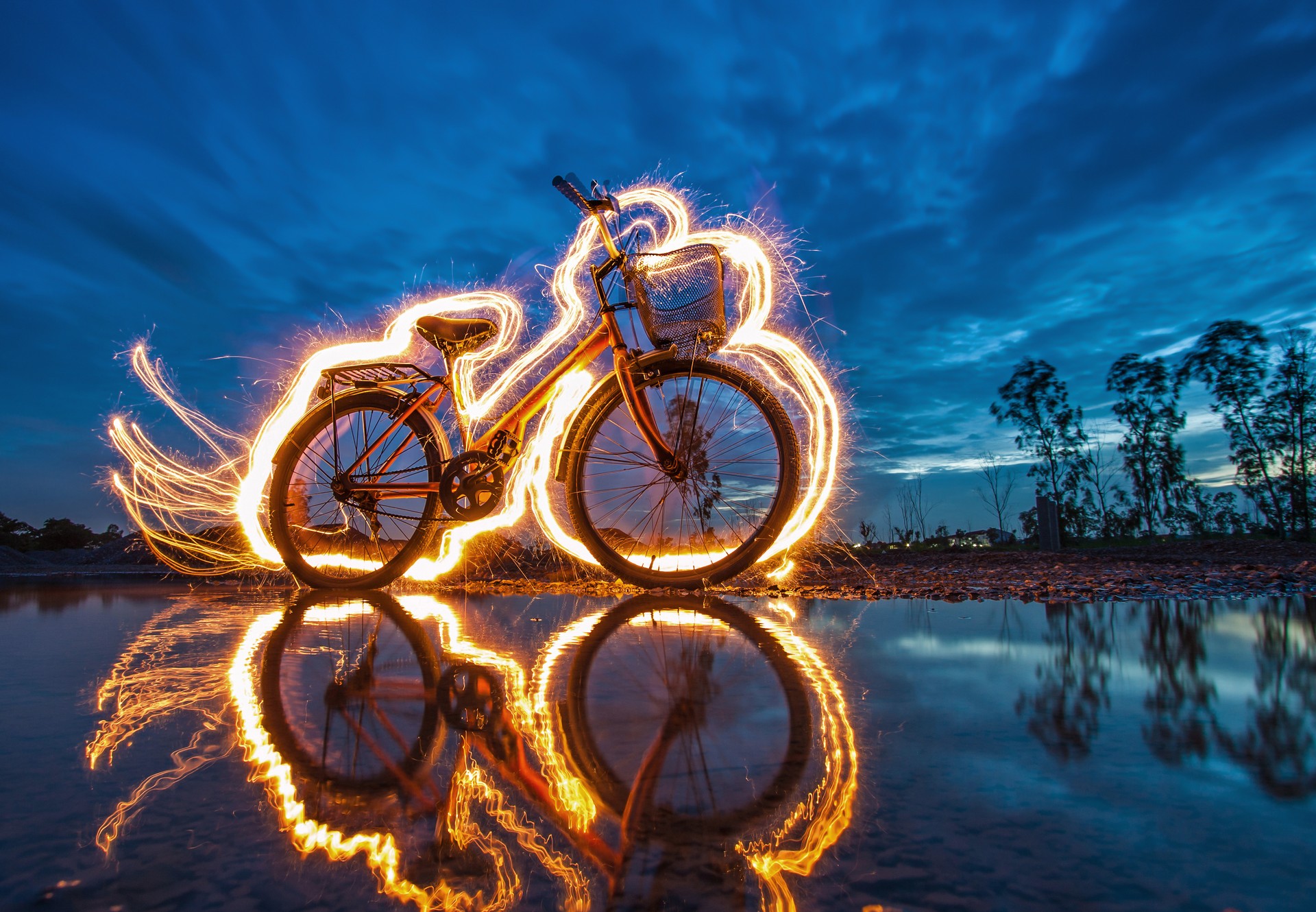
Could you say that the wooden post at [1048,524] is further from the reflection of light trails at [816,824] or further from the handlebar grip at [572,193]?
the reflection of light trails at [816,824]

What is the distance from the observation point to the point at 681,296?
12.9 ft

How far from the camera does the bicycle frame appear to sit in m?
4.05

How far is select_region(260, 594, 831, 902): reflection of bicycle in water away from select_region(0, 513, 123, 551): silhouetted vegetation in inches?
382

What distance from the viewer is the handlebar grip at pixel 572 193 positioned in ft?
13.3

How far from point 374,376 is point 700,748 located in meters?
4.01

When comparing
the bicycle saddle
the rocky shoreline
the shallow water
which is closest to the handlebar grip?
the bicycle saddle

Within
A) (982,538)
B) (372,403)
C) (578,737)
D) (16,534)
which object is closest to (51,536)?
(16,534)

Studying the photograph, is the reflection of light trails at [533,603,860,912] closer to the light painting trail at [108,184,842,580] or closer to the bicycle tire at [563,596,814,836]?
the bicycle tire at [563,596,814,836]

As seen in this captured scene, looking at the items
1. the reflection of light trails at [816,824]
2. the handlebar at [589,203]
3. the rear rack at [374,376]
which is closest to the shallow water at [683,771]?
the reflection of light trails at [816,824]

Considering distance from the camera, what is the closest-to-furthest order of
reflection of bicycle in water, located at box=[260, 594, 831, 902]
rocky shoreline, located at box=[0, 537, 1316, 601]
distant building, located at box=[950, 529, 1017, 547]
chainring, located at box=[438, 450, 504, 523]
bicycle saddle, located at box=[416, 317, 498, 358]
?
reflection of bicycle in water, located at box=[260, 594, 831, 902] < rocky shoreline, located at box=[0, 537, 1316, 601] < chainring, located at box=[438, 450, 504, 523] < bicycle saddle, located at box=[416, 317, 498, 358] < distant building, located at box=[950, 529, 1017, 547]

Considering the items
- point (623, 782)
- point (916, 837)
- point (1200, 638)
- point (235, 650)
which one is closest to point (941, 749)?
point (916, 837)

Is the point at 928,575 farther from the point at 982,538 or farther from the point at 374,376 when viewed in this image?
the point at 982,538

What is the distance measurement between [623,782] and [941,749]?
0.64m

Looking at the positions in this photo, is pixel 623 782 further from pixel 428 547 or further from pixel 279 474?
pixel 279 474
